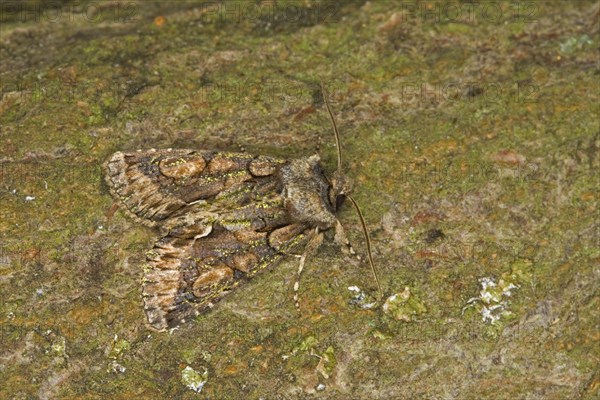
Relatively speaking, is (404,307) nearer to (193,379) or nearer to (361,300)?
(361,300)

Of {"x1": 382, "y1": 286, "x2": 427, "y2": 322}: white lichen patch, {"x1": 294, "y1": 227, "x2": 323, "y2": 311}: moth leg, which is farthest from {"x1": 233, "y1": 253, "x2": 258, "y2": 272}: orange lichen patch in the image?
{"x1": 382, "y1": 286, "x2": 427, "y2": 322}: white lichen patch

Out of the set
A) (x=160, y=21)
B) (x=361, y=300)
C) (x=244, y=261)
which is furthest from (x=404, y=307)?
(x=160, y=21)

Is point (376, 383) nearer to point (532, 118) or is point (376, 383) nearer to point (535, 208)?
point (535, 208)

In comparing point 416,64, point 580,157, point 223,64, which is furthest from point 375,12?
point 580,157

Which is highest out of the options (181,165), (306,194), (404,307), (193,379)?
(181,165)

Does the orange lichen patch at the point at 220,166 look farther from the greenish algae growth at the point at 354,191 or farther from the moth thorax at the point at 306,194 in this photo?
the moth thorax at the point at 306,194
